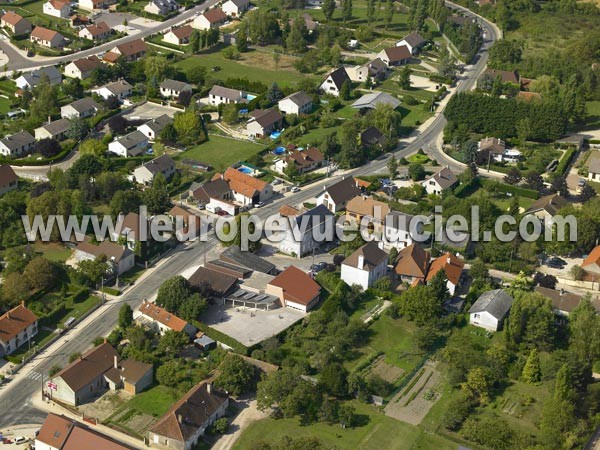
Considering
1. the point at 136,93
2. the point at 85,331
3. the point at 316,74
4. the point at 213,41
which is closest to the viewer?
the point at 85,331

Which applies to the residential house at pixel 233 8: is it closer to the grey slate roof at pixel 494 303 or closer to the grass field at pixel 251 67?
the grass field at pixel 251 67

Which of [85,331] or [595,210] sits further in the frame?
[595,210]

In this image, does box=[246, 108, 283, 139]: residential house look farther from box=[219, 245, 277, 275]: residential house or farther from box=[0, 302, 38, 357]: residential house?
box=[0, 302, 38, 357]: residential house

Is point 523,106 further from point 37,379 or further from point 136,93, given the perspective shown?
point 37,379

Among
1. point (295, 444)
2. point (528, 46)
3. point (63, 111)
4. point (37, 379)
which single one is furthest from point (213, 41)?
point (295, 444)

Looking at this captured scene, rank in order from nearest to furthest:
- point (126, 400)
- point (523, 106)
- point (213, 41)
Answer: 1. point (126, 400)
2. point (523, 106)
3. point (213, 41)

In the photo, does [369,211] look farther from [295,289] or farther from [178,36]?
[178,36]
